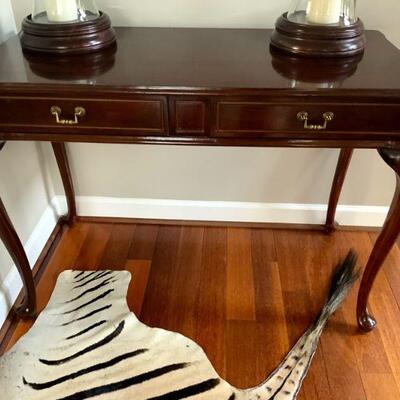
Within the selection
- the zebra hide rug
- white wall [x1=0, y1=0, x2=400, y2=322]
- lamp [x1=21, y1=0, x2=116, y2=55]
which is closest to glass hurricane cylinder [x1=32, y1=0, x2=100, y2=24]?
lamp [x1=21, y1=0, x2=116, y2=55]

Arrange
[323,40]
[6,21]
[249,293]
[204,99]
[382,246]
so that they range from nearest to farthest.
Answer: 1. [204,99]
2. [323,40]
3. [382,246]
4. [6,21]
5. [249,293]

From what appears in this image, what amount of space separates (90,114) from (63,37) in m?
0.25

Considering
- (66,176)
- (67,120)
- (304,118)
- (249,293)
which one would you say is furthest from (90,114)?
A: (249,293)

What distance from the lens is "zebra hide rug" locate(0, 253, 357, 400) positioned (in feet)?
3.84

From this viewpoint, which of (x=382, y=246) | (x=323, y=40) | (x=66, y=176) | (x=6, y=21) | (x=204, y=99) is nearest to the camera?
(x=204, y=99)

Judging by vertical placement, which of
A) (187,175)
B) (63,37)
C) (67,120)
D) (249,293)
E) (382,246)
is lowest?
(249,293)

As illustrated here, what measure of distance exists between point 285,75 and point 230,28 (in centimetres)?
42

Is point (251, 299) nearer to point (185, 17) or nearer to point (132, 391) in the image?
point (132, 391)

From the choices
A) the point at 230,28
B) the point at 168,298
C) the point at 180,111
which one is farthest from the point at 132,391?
the point at 230,28

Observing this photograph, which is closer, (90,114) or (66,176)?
(90,114)

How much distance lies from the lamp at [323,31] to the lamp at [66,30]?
47 centimetres

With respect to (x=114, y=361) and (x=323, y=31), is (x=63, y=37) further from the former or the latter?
(x=114, y=361)

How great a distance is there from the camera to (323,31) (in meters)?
1.06

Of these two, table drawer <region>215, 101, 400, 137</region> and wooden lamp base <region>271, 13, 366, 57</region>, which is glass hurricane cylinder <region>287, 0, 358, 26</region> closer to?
wooden lamp base <region>271, 13, 366, 57</region>
